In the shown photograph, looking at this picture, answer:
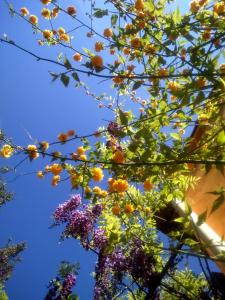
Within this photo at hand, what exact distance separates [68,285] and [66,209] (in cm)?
114

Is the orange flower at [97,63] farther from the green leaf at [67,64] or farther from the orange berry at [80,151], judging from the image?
the orange berry at [80,151]

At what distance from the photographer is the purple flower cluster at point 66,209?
466 centimetres

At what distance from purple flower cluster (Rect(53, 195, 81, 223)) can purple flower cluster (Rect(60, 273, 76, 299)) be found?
869mm

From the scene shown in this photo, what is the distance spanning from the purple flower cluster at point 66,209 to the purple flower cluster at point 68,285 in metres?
0.87

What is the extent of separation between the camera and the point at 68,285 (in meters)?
4.42

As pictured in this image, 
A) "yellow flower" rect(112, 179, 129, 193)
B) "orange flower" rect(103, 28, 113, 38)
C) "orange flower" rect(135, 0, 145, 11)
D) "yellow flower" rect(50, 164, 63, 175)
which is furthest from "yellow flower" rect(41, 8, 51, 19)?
"yellow flower" rect(112, 179, 129, 193)

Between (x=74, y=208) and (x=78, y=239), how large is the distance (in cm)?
50

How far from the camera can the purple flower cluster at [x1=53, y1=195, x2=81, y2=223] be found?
466 cm

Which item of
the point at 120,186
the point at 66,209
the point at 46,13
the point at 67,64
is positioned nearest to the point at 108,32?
the point at 46,13

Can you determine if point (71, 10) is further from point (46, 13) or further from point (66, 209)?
point (66, 209)

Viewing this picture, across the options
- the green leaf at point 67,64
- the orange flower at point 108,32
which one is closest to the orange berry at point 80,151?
the green leaf at point 67,64

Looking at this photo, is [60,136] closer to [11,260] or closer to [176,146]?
[176,146]

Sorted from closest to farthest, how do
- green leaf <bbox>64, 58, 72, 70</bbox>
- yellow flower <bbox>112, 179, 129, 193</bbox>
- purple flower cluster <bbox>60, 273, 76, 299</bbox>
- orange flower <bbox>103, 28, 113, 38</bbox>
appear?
green leaf <bbox>64, 58, 72, 70</bbox> → yellow flower <bbox>112, 179, 129, 193</bbox> → orange flower <bbox>103, 28, 113, 38</bbox> → purple flower cluster <bbox>60, 273, 76, 299</bbox>

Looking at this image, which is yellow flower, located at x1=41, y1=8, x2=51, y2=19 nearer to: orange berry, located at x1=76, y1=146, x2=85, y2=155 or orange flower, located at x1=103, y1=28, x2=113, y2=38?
orange flower, located at x1=103, y1=28, x2=113, y2=38
